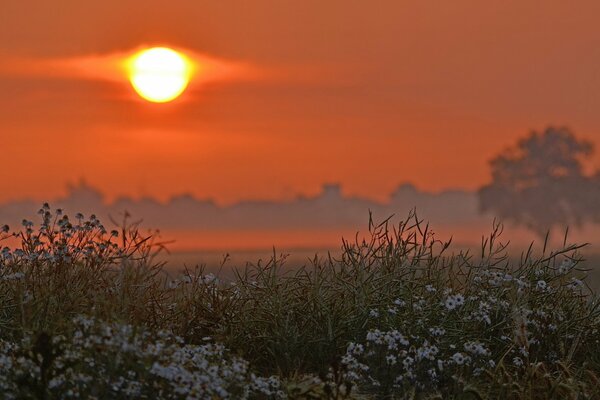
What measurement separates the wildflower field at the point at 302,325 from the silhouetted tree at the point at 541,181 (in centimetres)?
7333

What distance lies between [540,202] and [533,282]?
75.0 metres

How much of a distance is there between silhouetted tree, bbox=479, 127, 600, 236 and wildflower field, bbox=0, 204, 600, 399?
73.3 metres

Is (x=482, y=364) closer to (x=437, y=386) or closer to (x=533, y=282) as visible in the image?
(x=437, y=386)

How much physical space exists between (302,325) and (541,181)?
7690cm

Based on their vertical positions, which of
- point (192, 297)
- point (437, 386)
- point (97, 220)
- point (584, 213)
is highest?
point (584, 213)

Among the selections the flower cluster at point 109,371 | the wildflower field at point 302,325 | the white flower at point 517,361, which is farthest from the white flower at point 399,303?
the flower cluster at point 109,371

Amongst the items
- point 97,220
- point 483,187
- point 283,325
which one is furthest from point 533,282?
point 483,187

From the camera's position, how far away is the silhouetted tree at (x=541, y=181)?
8300cm

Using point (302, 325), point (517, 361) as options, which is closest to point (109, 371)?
point (302, 325)

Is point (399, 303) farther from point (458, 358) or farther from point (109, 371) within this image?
point (109, 371)

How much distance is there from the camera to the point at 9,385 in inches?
309

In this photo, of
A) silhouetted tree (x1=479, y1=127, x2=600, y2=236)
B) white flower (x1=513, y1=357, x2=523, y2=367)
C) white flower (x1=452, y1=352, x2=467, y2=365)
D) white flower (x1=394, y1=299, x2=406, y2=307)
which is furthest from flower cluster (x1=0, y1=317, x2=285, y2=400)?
silhouetted tree (x1=479, y1=127, x2=600, y2=236)

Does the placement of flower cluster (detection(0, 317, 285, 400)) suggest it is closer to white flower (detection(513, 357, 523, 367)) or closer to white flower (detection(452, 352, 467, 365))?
white flower (detection(452, 352, 467, 365))

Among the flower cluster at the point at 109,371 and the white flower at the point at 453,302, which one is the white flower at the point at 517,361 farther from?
the flower cluster at the point at 109,371
